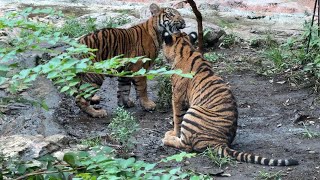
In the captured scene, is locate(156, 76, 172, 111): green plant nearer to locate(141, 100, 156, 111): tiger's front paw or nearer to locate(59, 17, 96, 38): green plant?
locate(141, 100, 156, 111): tiger's front paw

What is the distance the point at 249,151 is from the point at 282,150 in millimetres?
308

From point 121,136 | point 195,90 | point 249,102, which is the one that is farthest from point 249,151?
point 249,102

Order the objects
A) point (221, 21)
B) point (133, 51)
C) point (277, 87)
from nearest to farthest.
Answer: point (133, 51), point (277, 87), point (221, 21)

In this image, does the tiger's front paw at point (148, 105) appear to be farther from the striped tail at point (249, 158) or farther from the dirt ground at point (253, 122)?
the striped tail at point (249, 158)

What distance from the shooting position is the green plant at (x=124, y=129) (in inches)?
235

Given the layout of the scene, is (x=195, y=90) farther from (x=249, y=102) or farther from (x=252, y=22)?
(x=252, y=22)

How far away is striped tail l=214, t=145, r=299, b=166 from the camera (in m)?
5.36

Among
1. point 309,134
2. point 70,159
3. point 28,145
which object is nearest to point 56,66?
point 70,159

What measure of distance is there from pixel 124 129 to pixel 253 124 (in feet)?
5.32

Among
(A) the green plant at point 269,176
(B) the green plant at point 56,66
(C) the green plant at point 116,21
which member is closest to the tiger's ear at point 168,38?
(A) the green plant at point 269,176

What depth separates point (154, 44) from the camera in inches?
301

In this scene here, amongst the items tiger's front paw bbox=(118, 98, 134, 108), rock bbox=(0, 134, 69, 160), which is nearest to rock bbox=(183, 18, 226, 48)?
tiger's front paw bbox=(118, 98, 134, 108)

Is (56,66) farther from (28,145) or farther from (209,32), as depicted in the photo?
(209,32)

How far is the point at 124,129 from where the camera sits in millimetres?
5984
